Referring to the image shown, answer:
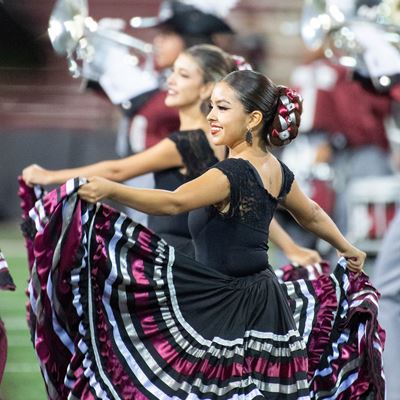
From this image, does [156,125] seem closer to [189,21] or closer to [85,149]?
[189,21]

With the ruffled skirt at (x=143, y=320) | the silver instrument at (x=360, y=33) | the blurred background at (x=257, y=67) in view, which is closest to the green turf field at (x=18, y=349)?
the blurred background at (x=257, y=67)

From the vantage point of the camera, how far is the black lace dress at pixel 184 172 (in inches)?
209

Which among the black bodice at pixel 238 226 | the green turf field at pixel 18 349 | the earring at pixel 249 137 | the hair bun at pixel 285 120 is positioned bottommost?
the green turf field at pixel 18 349

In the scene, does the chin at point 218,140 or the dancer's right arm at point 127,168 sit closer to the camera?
the chin at point 218,140

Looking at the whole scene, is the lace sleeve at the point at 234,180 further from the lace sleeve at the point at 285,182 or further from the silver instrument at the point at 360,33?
the silver instrument at the point at 360,33

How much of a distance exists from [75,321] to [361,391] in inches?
42.4

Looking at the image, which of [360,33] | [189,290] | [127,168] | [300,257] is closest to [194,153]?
[127,168]

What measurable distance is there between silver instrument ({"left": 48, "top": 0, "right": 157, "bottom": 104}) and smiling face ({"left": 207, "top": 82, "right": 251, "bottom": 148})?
2006 mm

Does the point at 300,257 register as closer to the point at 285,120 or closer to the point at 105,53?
the point at 285,120

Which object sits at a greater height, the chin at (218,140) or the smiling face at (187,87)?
the chin at (218,140)

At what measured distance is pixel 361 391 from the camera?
15.6 feet

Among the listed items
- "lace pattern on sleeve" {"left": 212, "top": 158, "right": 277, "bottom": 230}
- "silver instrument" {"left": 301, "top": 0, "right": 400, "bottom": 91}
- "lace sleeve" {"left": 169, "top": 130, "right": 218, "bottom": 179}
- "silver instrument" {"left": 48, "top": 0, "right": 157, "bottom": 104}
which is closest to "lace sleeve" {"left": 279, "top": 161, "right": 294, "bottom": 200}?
"lace pattern on sleeve" {"left": 212, "top": 158, "right": 277, "bottom": 230}

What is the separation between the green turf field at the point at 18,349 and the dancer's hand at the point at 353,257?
144cm

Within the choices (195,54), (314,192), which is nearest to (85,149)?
(314,192)
